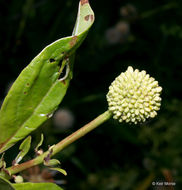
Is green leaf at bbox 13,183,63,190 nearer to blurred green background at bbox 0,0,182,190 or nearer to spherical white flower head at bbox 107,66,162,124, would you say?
spherical white flower head at bbox 107,66,162,124

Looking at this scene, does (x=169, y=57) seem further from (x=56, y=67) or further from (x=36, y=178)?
(x=56, y=67)

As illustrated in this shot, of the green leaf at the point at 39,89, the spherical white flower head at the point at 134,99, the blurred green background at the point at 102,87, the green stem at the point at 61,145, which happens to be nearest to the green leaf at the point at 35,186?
the green stem at the point at 61,145

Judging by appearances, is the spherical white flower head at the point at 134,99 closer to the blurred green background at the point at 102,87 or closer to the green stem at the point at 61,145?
the green stem at the point at 61,145

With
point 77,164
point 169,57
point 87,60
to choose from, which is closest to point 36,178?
point 77,164

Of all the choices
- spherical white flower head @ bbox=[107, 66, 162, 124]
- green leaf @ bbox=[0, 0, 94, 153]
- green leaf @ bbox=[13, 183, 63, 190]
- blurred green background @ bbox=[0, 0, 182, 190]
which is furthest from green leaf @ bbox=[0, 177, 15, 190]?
blurred green background @ bbox=[0, 0, 182, 190]

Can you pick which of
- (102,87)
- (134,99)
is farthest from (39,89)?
(102,87)

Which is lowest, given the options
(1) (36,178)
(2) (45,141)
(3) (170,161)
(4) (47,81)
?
(3) (170,161)
